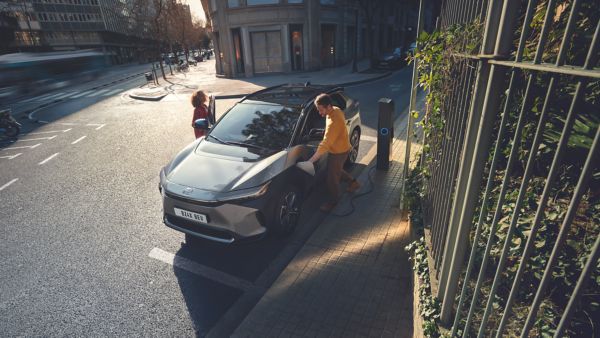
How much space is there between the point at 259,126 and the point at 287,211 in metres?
1.43

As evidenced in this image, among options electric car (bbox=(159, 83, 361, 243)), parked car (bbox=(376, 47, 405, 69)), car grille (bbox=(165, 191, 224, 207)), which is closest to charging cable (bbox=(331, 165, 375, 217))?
electric car (bbox=(159, 83, 361, 243))

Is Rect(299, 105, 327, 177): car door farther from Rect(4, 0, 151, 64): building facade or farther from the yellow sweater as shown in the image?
Rect(4, 0, 151, 64): building facade

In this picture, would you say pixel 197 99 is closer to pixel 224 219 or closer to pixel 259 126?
pixel 259 126

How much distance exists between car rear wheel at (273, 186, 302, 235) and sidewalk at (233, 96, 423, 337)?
0.37 metres

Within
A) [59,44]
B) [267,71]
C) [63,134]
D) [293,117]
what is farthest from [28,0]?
[293,117]

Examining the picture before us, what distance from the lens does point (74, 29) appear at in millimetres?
66062

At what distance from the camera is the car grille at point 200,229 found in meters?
3.84

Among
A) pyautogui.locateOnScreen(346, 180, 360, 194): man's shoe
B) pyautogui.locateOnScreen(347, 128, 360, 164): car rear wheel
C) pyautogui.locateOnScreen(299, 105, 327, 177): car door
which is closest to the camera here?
pyautogui.locateOnScreen(299, 105, 327, 177): car door

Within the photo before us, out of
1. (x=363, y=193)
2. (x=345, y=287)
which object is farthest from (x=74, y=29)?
(x=345, y=287)

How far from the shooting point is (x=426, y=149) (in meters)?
3.71

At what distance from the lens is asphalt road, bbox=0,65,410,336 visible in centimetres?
331

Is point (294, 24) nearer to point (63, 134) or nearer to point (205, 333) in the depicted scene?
point (63, 134)

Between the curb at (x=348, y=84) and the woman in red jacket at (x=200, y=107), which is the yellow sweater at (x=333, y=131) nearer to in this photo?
the woman in red jacket at (x=200, y=107)

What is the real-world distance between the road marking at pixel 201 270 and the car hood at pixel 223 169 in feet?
3.38
